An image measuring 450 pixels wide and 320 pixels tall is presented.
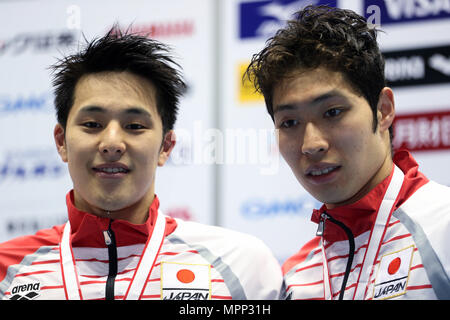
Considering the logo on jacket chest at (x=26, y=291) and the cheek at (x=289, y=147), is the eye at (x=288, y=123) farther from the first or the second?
the logo on jacket chest at (x=26, y=291)

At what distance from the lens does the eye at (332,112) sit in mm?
2250

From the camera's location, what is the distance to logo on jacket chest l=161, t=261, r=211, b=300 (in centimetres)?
232

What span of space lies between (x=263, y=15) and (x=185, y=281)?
2.33 m

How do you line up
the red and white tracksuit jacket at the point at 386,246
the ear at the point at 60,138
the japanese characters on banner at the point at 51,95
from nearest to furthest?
the red and white tracksuit jacket at the point at 386,246 → the ear at the point at 60,138 → the japanese characters on banner at the point at 51,95

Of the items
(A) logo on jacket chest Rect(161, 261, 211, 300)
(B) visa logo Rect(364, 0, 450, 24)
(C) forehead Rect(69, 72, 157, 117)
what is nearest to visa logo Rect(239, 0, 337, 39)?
(B) visa logo Rect(364, 0, 450, 24)

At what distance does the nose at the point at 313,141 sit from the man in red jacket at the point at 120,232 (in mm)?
505

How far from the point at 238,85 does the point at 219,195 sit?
27.6 inches

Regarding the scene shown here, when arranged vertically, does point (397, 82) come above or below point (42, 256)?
above

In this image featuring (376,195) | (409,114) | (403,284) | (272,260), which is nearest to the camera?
(403,284)

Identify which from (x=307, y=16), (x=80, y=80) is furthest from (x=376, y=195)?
(x=80, y=80)

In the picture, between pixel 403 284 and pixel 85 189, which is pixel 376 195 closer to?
pixel 403 284

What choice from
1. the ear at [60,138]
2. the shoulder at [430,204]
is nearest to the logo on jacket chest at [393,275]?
the shoulder at [430,204]

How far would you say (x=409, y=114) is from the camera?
3910mm

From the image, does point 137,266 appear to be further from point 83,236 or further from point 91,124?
point 91,124
